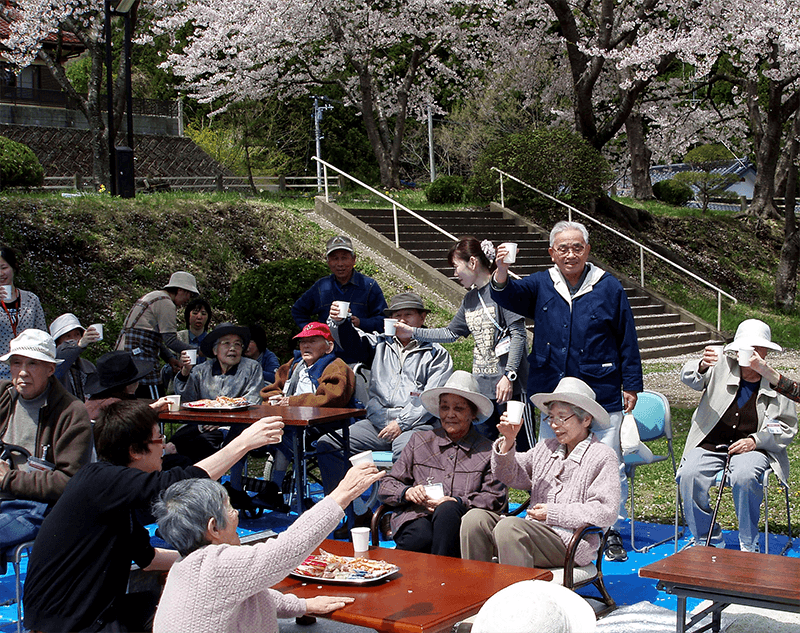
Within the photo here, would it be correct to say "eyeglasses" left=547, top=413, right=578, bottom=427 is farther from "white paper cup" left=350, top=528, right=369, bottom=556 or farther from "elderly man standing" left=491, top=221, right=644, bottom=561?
"white paper cup" left=350, top=528, right=369, bottom=556

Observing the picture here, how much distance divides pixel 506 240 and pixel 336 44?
29.0 feet

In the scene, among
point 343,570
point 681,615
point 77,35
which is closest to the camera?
point 343,570

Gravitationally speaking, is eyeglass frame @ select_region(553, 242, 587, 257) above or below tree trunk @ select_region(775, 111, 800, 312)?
above

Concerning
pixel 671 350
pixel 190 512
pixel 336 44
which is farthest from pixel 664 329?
pixel 190 512

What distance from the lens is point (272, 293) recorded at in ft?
37.5

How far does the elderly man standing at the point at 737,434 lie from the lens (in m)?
5.36

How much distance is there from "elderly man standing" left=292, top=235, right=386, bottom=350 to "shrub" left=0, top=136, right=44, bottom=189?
11607 mm

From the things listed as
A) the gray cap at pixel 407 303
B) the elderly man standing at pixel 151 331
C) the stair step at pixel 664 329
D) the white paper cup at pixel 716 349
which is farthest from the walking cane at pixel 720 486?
the stair step at pixel 664 329

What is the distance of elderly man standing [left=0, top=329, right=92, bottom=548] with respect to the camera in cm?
445

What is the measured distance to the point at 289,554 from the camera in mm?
2955

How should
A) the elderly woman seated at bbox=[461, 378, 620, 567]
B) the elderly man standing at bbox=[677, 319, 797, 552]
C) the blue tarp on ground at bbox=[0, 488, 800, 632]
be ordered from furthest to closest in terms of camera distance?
the elderly man standing at bbox=[677, 319, 797, 552] → the blue tarp on ground at bbox=[0, 488, 800, 632] → the elderly woman seated at bbox=[461, 378, 620, 567]

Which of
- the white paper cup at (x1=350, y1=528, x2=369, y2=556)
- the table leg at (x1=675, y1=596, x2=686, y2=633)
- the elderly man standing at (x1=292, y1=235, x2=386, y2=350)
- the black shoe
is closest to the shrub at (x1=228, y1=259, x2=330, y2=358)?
the elderly man standing at (x1=292, y1=235, x2=386, y2=350)

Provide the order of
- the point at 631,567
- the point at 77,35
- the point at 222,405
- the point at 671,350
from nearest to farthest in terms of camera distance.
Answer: the point at 631,567 → the point at 222,405 → the point at 671,350 → the point at 77,35

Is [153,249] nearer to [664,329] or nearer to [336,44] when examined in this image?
[664,329]
